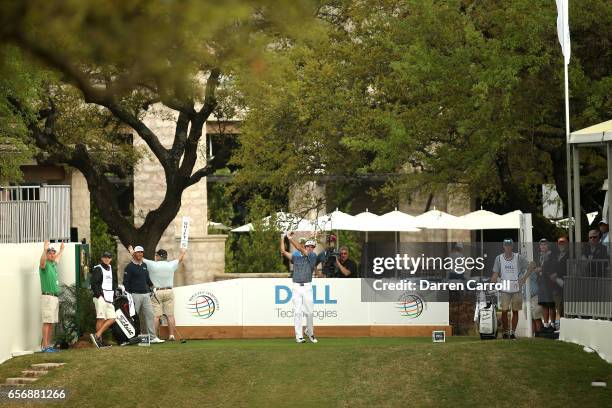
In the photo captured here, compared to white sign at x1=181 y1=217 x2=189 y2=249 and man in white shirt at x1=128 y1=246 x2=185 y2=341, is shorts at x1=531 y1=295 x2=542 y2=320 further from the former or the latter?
white sign at x1=181 y1=217 x2=189 y2=249

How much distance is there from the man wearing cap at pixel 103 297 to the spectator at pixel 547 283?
25.7 feet

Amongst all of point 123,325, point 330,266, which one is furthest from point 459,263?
point 123,325

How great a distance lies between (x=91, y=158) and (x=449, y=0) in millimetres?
10853

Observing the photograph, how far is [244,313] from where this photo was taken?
86.9 ft

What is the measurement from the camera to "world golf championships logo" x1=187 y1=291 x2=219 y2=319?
86.9 ft

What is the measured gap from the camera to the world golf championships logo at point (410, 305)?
84.3 feet

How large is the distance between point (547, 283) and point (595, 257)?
9.16 feet

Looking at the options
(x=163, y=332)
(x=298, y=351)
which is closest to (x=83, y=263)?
(x=163, y=332)

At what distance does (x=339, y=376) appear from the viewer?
19859mm

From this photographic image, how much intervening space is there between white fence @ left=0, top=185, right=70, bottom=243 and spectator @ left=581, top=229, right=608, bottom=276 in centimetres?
966

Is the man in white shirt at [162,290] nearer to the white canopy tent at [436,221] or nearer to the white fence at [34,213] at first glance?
the white fence at [34,213]

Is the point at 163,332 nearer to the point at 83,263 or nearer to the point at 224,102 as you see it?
the point at 83,263

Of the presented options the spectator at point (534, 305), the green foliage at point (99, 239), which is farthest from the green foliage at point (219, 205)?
the spectator at point (534, 305)

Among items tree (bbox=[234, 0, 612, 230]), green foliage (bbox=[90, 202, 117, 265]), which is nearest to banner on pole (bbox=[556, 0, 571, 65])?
tree (bbox=[234, 0, 612, 230])
